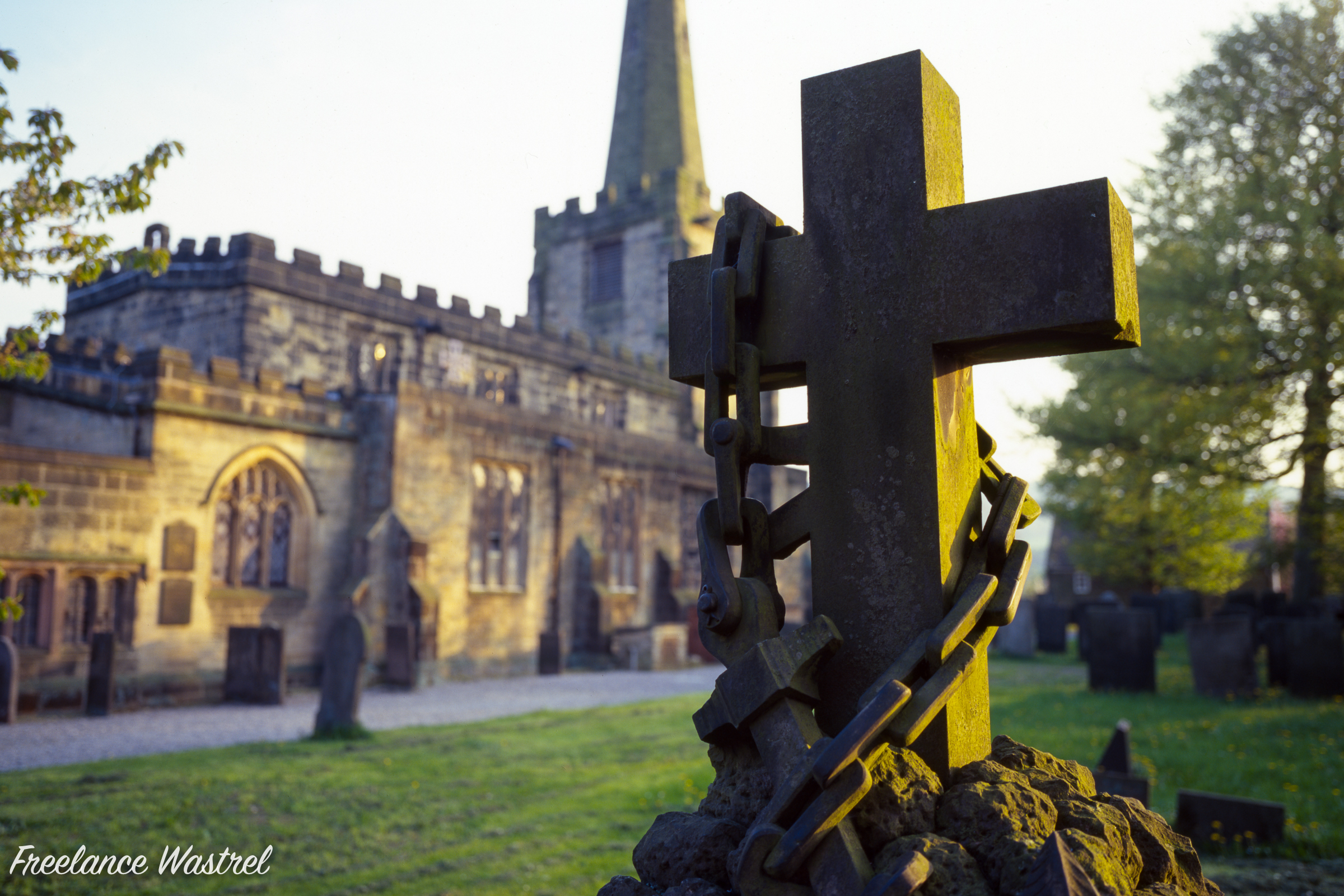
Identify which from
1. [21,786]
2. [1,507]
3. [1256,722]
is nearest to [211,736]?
[21,786]

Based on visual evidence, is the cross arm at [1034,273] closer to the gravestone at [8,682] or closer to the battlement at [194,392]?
the gravestone at [8,682]

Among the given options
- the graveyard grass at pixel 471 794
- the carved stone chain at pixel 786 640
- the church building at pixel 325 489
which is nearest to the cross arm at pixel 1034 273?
the carved stone chain at pixel 786 640

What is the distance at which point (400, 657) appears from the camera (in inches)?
654

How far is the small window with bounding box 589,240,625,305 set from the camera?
37188mm

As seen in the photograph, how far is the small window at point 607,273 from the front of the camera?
37.2 m

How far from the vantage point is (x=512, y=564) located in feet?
66.0

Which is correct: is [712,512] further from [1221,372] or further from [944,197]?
[1221,372]

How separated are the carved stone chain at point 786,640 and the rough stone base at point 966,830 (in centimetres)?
9

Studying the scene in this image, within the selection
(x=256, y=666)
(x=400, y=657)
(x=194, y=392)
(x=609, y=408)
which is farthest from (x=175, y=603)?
(x=609, y=408)

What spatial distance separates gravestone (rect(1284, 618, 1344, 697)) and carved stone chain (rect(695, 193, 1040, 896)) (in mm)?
11975

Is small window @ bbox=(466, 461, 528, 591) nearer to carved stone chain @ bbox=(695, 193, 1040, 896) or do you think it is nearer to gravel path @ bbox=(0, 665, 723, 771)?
gravel path @ bbox=(0, 665, 723, 771)

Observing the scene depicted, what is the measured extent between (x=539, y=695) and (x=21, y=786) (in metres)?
8.93

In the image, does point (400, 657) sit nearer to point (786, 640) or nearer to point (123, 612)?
point (123, 612)

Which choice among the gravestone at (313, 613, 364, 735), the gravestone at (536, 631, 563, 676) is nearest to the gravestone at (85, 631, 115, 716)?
the gravestone at (313, 613, 364, 735)
